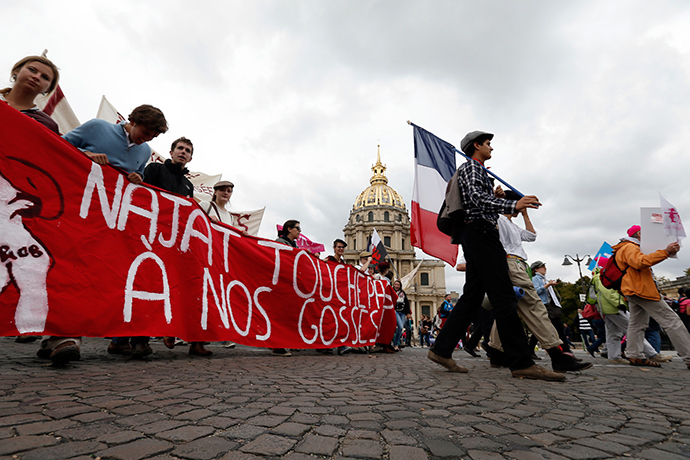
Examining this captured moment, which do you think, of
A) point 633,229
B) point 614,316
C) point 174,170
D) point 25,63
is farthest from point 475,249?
point 614,316

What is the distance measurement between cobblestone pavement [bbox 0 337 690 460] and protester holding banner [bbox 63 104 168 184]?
2.00 meters

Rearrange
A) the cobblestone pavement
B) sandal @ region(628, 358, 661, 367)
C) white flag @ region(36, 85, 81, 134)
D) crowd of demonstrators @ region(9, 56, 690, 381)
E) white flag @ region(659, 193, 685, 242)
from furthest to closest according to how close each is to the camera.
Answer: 1. white flag @ region(36, 85, 81, 134)
2. sandal @ region(628, 358, 661, 367)
3. white flag @ region(659, 193, 685, 242)
4. crowd of demonstrators @ region(9, 56, 690, 381)
5. the cobblestone pavement

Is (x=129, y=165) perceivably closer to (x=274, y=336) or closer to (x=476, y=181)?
(x=274, y=336)

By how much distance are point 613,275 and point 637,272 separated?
1.16 feet

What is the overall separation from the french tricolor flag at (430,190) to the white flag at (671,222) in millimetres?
3117

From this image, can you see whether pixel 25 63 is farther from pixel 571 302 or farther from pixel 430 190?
pixel 571 302

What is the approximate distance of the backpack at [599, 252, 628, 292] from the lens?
5281 mm

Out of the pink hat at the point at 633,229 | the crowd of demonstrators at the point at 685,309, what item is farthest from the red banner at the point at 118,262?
the crowd of demonstrators at the point at 685,309

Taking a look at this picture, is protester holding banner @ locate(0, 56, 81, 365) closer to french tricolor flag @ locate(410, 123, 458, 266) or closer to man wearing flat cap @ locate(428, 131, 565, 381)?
man wearing flat cap @ locate(428, 131, 565, 381)

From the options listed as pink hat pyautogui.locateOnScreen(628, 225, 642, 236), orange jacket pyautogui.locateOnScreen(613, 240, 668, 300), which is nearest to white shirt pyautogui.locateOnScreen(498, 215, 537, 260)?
orange jacket pyautogui.locateOnScreen(613, 240, 668, 300)

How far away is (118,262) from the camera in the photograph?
3.48 metres

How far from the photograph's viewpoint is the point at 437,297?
7269 cm

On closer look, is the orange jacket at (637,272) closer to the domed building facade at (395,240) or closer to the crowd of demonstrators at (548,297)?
the crowd of demonstrators at (548,297)

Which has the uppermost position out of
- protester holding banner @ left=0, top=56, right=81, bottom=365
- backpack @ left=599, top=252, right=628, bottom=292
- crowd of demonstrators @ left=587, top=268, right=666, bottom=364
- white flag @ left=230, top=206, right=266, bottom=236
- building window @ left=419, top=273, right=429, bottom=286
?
building window @ left=419, top=273, right=429, bottom=286
